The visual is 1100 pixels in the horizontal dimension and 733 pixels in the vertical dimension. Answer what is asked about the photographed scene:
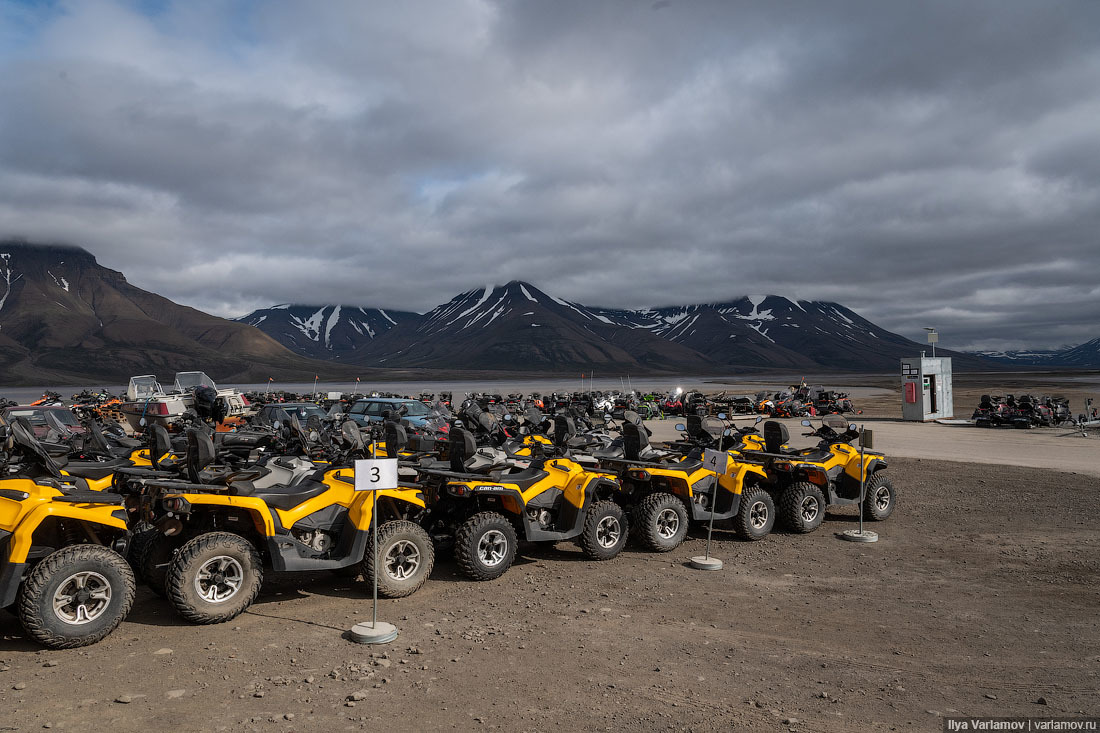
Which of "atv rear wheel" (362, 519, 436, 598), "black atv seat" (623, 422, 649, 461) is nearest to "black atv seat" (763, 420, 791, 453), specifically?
"black atv seat" (623, 422, 649, 461)

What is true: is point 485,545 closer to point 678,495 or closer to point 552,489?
point 552,489

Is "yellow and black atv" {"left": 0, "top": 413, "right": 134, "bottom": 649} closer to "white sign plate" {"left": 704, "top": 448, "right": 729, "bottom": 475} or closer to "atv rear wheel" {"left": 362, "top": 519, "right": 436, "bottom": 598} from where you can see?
"atv rear wheel" {"left": 362, "top": 519, "right": 436, "bottom": 598}

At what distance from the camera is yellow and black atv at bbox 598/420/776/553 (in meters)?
8.73

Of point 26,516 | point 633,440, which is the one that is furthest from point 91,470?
point 633,440

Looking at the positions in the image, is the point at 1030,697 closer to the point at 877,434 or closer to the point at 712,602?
the point at 712,602

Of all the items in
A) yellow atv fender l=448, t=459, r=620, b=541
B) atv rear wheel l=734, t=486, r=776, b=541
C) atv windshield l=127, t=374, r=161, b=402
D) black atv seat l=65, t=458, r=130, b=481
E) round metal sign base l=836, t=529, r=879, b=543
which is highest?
atv windshield l=127, t=374, r=161, b=402

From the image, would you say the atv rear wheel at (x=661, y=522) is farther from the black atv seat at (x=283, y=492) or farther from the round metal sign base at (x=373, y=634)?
the black atv seat at (x=283, y=492)

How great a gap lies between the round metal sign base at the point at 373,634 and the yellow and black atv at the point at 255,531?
767 mm

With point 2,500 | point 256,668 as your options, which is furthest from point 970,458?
point 2,500

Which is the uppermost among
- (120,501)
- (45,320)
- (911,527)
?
(45,320)

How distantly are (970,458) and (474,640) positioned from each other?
54.4ft

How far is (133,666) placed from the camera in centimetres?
498

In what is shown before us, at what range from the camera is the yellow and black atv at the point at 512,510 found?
7.27m

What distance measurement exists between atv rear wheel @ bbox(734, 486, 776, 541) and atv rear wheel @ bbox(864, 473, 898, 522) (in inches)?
78.4
